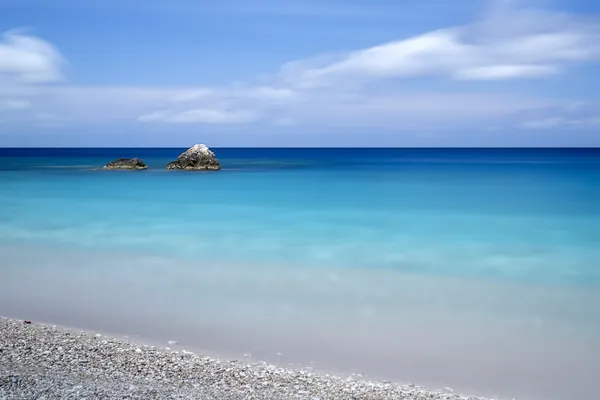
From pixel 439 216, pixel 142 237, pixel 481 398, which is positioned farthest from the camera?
pixel 439 216

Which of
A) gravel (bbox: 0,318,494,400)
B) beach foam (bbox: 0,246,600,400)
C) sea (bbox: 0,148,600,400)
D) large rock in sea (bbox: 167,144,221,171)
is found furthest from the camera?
large rock in sea (bbox: 167,144,221,171)

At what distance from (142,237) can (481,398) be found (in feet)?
35.8

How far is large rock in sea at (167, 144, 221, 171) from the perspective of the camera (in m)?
40.8

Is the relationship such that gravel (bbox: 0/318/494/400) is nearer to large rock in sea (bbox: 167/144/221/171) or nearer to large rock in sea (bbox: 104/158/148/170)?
Result: large rock in sea (bbox: 167/144/221/171)

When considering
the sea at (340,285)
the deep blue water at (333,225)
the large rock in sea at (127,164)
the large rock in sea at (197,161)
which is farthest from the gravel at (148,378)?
the large rock in sea at (127,164)

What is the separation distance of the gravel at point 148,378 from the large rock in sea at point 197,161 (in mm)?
34728

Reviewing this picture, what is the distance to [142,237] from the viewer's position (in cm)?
1477

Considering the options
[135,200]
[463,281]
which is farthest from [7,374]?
[135,200]

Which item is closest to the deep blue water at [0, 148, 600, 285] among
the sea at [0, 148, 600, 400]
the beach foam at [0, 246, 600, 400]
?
the sea at [0, 148, 600, 400]

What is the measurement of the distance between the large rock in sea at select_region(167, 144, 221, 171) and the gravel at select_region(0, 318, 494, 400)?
3473 cm

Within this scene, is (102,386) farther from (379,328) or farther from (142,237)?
(142,237)

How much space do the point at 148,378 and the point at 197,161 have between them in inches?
1424

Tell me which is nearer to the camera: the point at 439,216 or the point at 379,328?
the point at 379,328

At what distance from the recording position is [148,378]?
213 inches
